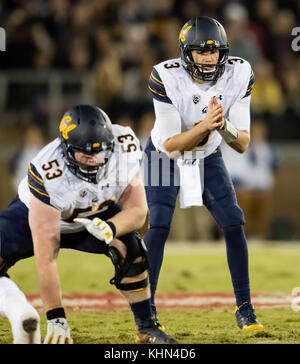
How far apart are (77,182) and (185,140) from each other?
78 cm

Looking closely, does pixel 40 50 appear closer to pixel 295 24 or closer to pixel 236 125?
pixel 295 24

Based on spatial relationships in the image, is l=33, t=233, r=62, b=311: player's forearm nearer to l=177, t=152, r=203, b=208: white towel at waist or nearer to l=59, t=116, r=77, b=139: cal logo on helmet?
l=59, t=116, r=77, b=139: cal logo on helmet

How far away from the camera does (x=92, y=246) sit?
4.20 metres

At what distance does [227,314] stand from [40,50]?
6.02 m

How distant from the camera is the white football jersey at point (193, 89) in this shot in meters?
4.50

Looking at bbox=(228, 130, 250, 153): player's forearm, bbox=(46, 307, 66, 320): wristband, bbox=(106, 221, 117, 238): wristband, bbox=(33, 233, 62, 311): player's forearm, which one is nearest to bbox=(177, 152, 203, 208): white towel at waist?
bbox=(228, 130, 250, 153): player's forearm

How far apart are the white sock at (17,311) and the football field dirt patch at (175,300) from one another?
4.84 feet

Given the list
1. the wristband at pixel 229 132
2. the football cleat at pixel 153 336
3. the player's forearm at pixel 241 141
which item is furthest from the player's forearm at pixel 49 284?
the player's forearm at pixel 241 141

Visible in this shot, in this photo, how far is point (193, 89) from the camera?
4.52m

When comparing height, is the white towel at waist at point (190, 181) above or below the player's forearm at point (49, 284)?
above

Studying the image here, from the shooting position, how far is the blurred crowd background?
952 cm

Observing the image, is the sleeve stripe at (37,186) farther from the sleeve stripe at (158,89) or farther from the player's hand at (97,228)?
the sleeve stripe at (158,89)
